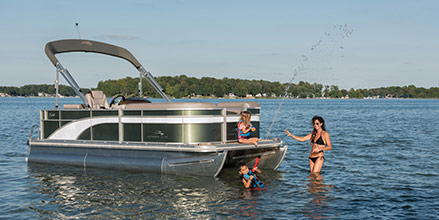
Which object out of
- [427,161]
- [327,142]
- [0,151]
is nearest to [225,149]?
[327,142]

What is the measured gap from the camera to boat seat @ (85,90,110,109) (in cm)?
1437

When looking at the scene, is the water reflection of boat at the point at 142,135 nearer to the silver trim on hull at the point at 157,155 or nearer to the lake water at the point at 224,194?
the silver trim on hull at the point at 157,155

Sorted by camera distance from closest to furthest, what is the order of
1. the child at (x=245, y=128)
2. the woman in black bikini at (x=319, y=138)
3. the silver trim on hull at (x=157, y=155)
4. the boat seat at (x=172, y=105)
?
the woman in black bikini at (x=319, y=138), the silver trim on hull at (x=157, y=155), the boat seat at (x=172, y=105), the child at (x=245, y=128)

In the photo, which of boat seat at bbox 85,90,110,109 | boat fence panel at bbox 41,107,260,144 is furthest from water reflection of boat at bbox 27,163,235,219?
boat seat at bbox 85,90,110,109

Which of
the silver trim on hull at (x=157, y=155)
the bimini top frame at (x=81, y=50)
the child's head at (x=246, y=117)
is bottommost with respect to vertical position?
the silver trim on hull at (x=157, y=155)

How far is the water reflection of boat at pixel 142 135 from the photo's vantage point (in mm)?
11961

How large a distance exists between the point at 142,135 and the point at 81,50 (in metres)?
3.75

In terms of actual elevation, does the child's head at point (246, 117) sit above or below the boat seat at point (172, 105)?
below

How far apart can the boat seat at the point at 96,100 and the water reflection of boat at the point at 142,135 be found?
0.03 meters

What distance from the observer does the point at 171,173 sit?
12.2 m

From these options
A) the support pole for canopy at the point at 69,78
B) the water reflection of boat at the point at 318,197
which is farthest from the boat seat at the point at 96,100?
the water reflection of boat at the point at 318,197

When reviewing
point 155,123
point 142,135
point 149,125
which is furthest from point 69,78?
point 155,123

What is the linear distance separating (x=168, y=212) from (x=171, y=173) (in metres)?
2.78

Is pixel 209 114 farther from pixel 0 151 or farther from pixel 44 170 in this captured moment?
pixel 0 151
